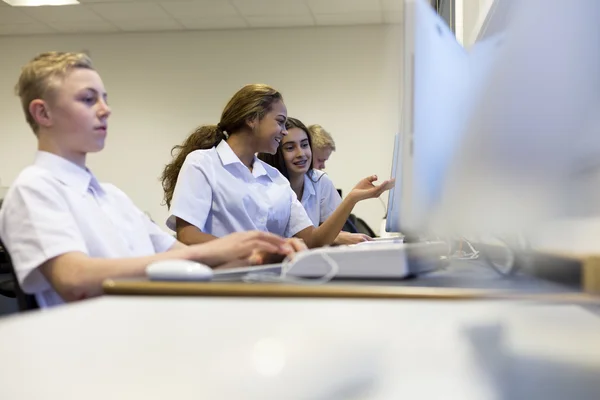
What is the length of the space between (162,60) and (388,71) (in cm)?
193

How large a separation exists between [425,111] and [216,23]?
189 inches

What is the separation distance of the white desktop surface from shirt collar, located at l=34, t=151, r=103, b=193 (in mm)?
473

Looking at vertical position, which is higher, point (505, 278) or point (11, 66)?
point (11, 66)

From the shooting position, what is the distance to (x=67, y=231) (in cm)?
97

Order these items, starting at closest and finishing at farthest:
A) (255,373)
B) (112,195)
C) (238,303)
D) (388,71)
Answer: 1. (255,373)
2. (238,303)
3. (112,195)
4. (388,71)

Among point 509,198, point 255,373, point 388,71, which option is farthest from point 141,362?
point 388,71

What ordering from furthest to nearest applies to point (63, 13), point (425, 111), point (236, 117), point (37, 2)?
point (63, 13) → point (37, 2) → point (236, 117) → point (425, 111)

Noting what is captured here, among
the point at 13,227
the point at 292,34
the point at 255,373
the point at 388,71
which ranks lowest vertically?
the point at 255,373

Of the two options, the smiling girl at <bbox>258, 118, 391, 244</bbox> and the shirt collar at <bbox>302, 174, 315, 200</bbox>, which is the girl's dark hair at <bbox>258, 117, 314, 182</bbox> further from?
the shirt collar at <bbox>302, 174, 315, 200</bbox>

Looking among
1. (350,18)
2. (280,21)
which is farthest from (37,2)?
(350,18)

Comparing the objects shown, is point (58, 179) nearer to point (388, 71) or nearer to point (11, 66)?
point (388, 71)

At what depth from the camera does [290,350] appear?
0.54 metres

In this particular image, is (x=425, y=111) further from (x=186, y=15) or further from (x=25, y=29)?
(x=25, y=29)

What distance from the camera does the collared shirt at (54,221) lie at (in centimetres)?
95
